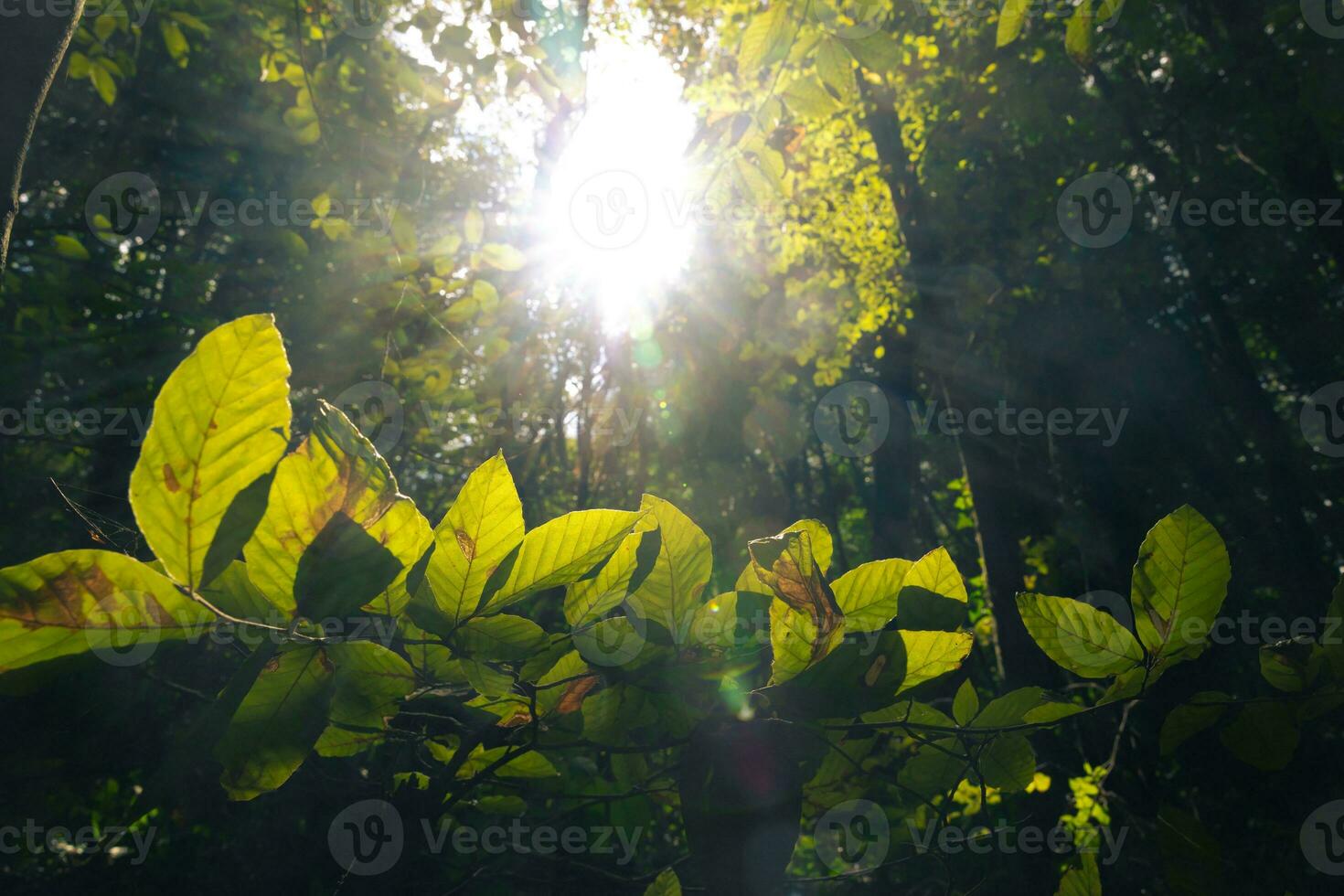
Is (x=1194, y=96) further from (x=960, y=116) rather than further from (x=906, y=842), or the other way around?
(x=906, y=842)

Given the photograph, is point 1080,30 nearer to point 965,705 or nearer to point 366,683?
point 965,705

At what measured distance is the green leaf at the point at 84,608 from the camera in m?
0.39

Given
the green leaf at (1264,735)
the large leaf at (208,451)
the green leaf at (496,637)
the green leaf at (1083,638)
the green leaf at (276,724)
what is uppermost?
the large leaf at (208,451)

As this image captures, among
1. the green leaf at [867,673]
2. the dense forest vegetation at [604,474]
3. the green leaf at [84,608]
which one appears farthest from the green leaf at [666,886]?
the green leaf at [84,608]

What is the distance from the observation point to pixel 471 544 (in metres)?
0.50

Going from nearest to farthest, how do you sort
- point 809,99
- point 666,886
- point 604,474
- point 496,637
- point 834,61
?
point 496,637 < point 666,886 < point 834,61 < point 809,99 < point 604,474

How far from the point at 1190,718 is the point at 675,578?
19.7 inches

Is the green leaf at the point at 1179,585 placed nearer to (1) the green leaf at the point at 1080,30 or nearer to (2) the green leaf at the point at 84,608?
(2) the green leaf at the point at 84,608

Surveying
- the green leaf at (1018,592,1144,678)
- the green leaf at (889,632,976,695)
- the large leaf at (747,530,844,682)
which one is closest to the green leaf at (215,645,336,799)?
the large leaf at (747,530,844,682)

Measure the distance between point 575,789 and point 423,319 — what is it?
2055 millimetres

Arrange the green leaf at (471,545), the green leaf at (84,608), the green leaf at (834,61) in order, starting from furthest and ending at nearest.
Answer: the green leaf at (834,61) < the green leaf at (471,545) < the green leaf at (84,608)

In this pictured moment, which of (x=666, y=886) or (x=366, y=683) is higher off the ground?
(x=366, y=683)

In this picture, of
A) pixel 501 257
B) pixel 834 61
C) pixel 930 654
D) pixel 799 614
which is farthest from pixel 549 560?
pixel 501 257

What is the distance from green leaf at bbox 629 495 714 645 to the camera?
22.4 inches
